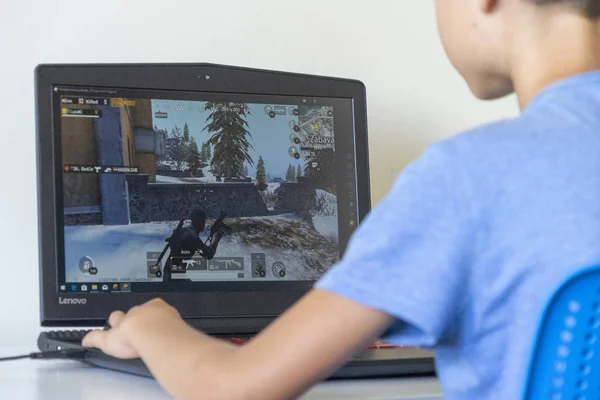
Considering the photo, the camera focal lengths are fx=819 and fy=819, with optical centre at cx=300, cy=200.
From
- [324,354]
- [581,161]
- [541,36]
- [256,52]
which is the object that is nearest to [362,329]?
[324,354]

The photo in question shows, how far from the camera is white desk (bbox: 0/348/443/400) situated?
70cm

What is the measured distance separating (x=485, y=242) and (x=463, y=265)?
0.02 metres

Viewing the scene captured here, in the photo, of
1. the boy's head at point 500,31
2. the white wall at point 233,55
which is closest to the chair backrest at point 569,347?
the boy's head at point 500,31

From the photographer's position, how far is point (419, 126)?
130 centimetres

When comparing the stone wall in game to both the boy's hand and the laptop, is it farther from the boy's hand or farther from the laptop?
the boy's hand

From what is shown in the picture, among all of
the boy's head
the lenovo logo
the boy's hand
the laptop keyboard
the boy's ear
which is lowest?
the laptop keyboard

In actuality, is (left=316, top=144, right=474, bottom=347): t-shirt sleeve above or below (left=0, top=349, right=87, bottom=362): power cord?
above

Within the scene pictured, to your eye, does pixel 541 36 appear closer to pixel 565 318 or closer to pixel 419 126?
pixel 565 318

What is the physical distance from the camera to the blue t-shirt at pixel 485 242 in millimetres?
442

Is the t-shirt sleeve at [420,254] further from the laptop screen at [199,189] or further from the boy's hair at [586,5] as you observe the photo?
the laptop screen at [199,189]

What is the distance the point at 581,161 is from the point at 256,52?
2.73ft

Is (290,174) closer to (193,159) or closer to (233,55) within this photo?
(193,159)

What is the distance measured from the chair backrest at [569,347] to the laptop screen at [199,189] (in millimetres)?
632

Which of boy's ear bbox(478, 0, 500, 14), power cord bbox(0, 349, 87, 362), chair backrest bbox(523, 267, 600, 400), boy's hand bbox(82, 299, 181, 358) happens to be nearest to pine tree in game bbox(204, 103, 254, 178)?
power cord bbox(0, 349, 87, 362)
